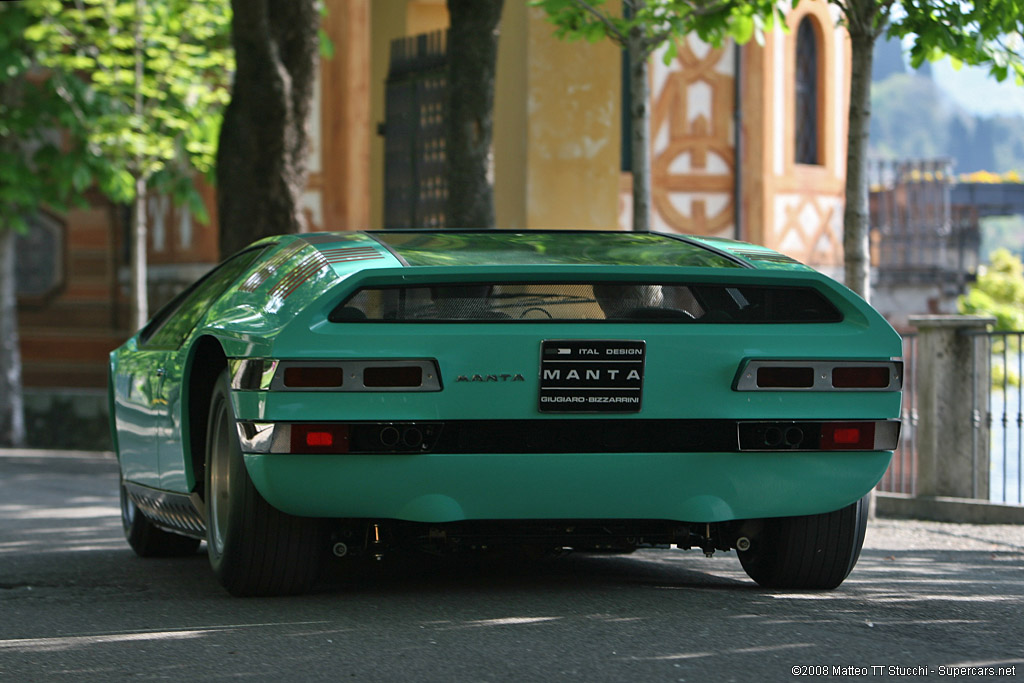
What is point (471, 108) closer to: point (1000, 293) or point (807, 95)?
point (807, 95)

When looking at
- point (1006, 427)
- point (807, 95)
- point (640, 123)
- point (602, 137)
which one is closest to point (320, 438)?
point (1006, 427)

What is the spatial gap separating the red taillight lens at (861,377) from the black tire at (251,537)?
1.85 meters

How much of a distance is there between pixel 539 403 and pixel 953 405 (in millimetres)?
6640

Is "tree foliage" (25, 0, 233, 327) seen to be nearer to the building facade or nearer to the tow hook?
the building facade

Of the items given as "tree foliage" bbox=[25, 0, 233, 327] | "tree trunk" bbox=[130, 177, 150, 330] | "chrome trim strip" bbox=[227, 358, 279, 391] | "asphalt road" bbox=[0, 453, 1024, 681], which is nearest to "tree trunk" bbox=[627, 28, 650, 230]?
"asphalt road" bbox=[0, 453, 1024, 681]

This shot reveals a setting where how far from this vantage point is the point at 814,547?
18.5ft

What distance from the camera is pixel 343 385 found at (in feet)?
16.2

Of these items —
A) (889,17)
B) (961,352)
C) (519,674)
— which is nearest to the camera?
(519,674)

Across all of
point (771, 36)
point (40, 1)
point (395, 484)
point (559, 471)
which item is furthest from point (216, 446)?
point (771, 36)

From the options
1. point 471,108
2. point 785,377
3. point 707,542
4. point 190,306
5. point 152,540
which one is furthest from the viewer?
point 471,108

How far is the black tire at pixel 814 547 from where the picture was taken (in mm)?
5625

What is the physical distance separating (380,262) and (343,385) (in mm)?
475

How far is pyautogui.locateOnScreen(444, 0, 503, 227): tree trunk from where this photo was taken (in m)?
11.7

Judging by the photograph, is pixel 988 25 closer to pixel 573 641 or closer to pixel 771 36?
pixel 573 641
